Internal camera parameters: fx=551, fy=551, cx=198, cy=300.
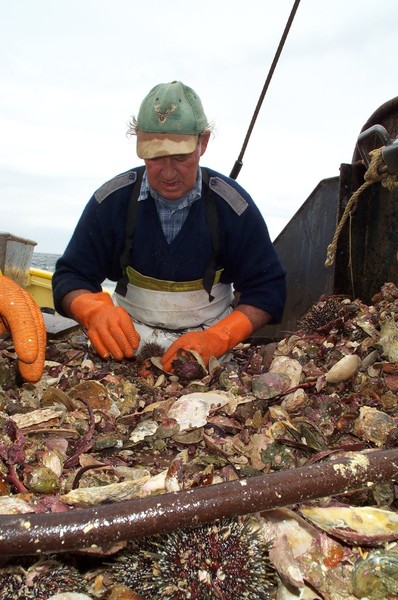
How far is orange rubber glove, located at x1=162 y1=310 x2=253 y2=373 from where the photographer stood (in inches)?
135

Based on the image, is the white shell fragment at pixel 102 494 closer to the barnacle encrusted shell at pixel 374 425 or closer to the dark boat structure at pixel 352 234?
the barnacle encrusted shell at pixel 374 425

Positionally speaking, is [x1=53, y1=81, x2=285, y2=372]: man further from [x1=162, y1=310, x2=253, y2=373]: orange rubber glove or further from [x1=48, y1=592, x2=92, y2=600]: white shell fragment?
[x1=48, y1=592, x2=92, y2=600]: white shell fragment

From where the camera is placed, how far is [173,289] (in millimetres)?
4168

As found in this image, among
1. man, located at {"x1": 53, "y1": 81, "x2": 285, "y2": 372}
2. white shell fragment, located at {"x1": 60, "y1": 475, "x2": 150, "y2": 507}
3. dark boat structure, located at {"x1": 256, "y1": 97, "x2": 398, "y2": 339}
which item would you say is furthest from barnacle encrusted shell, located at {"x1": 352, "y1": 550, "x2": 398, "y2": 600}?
→ dark boat structure, located at {"x1": 256, "y1": 97, "x2": 398, "y2": 339}

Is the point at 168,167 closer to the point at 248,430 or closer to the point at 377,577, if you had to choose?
the point at 248,430

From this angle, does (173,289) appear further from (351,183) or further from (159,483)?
(159,483)

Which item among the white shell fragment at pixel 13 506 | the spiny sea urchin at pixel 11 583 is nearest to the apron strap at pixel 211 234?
the white shell fragment at pixel 13 506

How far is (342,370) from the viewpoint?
273 centimetres

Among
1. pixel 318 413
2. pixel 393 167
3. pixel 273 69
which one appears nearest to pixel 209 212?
pixel 393 167

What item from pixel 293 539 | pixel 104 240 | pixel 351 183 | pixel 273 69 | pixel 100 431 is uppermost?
pixel 273 69

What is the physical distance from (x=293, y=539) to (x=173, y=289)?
8.86 ft

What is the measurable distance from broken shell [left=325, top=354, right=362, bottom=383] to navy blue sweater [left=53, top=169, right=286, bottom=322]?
4.80ft

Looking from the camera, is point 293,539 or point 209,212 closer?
point 293,539

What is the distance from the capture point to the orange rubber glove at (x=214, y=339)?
3441 millimetres
